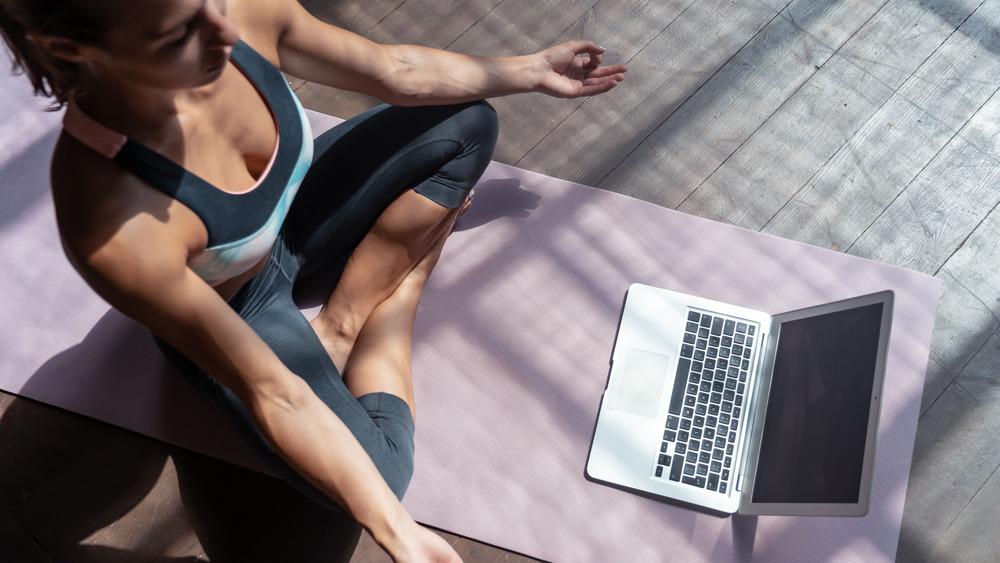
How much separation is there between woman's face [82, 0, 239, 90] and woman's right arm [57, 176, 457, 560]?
0.61 ft

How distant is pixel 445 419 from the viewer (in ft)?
5.00

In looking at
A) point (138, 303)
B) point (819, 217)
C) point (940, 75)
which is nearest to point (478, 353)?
point (138, 303)

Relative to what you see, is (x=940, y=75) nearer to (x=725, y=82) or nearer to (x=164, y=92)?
(x=725, y=82)

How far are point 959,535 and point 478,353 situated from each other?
1.11m

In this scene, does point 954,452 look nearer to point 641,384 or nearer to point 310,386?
point 641,384

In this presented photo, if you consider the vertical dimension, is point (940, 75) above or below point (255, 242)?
below

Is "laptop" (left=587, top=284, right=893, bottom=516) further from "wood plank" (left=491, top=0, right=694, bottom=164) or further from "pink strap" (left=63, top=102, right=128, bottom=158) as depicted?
"pink strap" (left=63, top=102, right=128, bottom=158)

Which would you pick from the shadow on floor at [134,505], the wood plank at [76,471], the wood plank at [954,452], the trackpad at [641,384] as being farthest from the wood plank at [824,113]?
the wood plank at [76,471]

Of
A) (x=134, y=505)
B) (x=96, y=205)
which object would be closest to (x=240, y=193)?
(x=96, y=205)

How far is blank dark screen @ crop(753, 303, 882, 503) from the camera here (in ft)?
3.80

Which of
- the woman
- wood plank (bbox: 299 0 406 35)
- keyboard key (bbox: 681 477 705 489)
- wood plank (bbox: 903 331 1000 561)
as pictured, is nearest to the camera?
the woman

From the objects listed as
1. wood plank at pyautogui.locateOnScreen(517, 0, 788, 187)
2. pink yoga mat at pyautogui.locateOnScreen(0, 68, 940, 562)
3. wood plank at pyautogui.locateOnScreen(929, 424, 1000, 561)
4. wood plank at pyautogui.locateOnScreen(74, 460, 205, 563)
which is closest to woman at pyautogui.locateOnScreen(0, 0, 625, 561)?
pink yoga mat at pyautogui.locateOnScreen(0, 68, 940, 562)

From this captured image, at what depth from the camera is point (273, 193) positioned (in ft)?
3.60

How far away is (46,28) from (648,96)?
1.42 meters
